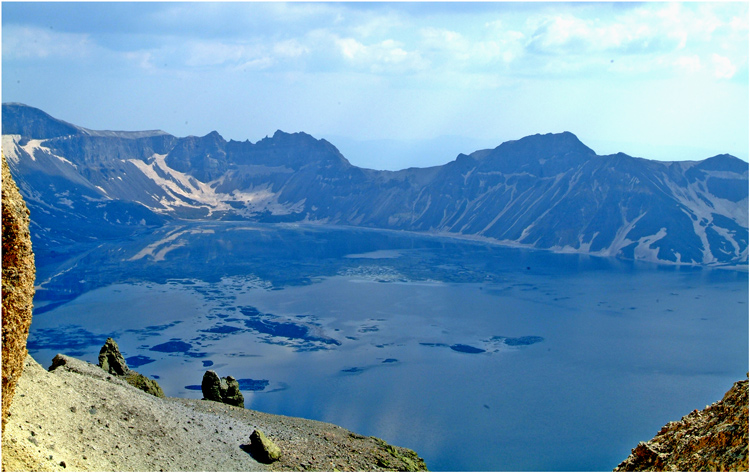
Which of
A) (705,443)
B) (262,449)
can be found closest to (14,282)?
(262,449)

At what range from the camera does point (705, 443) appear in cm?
1384

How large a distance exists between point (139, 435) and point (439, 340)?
50909mm

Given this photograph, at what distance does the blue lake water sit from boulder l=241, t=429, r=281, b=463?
18.0 metres

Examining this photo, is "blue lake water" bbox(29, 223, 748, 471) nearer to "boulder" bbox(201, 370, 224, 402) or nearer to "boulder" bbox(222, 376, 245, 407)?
"boulder" bbox(222, 376, 245, 407)

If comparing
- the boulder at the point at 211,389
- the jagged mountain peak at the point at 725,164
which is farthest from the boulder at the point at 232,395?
the jagged mountain peak at the point at 725,164

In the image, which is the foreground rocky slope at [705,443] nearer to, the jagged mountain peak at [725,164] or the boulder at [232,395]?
the boulder at [232,395]

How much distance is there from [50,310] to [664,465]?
267 ft

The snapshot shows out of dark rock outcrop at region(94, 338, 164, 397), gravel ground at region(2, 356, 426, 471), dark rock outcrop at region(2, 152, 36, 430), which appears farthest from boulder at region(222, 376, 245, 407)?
dark rock outcrop at region(2, 152, 36, 430)

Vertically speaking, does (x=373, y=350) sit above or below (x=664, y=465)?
below

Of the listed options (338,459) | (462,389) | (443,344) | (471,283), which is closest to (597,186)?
(471,283)

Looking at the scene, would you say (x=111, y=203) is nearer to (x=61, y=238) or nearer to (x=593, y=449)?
(x=61, y=238)

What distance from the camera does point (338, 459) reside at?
23656 millimetres

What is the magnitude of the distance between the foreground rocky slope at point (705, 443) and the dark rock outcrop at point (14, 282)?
14.3 m

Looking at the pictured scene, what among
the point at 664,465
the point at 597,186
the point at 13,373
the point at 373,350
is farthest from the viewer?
the point at 597,186
